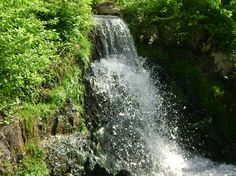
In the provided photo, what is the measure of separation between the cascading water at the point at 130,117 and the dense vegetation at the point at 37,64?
889 mm

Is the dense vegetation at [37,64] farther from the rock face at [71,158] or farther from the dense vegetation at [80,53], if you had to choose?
the rock face at [71,158]

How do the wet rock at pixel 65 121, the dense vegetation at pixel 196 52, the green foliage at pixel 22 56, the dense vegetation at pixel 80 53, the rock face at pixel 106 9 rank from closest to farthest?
the green foliage at pixel 22 56 → the dense vegetation at pixel 80 53 → the wet rock at pixel 65 121 → the dense vegetation at pixel 196 52 → the rock face at pixel 106 9

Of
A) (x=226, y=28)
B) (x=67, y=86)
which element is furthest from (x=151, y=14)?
(x=67, y=86)

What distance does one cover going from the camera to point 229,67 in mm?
15648

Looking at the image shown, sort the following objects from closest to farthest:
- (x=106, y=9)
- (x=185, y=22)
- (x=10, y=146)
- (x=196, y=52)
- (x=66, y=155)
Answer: (x=10, y=146), (x=66, y=155), (x=185, y=22), (x=196, y=52), (x=106, y=9)

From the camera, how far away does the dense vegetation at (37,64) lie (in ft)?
29.0

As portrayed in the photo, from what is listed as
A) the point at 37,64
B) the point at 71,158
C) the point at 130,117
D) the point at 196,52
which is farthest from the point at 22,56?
the point at 196,52

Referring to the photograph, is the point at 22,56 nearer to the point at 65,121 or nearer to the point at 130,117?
the point at 65,121

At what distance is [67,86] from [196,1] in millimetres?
6582

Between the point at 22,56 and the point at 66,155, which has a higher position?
the point at 22,56

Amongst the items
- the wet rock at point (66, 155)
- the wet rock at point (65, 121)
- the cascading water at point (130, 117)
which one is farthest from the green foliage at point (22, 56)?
the cascading water at point (130, 117)

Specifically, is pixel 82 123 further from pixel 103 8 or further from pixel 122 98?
pixel 103 8

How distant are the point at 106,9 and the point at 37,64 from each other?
8910 mm

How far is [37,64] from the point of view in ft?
30.8
